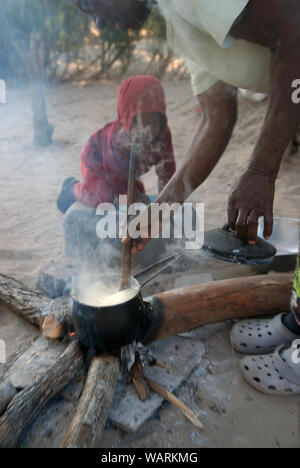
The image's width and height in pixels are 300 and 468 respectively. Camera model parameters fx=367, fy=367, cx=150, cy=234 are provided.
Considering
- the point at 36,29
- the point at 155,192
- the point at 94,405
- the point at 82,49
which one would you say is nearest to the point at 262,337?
the point at 94,405

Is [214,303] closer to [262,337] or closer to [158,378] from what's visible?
[262,337]

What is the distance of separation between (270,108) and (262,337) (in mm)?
997

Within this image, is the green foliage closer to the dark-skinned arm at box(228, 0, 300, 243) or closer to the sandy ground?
the sandy ground

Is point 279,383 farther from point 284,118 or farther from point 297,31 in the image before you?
point 297,31

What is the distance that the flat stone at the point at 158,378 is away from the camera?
1.35m

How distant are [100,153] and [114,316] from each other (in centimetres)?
162

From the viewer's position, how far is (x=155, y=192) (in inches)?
162

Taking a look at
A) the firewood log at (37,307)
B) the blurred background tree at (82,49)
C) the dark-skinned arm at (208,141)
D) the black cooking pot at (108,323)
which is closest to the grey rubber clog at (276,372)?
the black cooking pot at (108,323)

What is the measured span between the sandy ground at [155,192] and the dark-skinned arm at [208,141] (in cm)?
66

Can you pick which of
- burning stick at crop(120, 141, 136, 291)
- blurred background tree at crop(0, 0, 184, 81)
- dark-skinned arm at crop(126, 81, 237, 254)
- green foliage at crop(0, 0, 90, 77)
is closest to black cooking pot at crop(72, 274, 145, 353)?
burning stick at crop(120, 141, 136, 291)

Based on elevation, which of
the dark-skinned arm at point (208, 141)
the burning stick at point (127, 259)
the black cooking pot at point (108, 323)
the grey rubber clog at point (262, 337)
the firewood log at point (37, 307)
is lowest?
the grey rubber clog at point (262, 337)

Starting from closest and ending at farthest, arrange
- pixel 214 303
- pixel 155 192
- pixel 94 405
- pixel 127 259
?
pixel 94 405 → pixel 127 259 → pixel 214 303 → pixel 155 192

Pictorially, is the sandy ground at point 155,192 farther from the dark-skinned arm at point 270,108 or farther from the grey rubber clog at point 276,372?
the dark-skinned arm at point 270,108

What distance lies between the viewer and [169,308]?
5.63 ft
